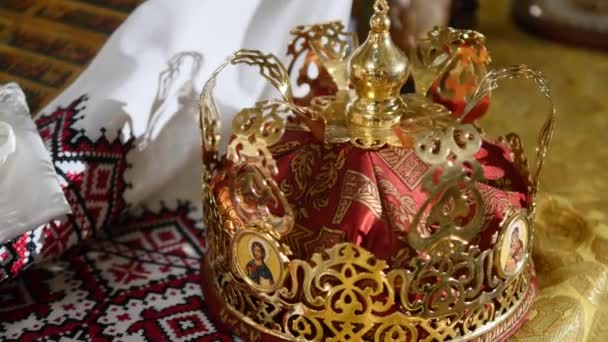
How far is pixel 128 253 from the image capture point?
3.28 ft

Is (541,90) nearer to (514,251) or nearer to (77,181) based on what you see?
(514,251)

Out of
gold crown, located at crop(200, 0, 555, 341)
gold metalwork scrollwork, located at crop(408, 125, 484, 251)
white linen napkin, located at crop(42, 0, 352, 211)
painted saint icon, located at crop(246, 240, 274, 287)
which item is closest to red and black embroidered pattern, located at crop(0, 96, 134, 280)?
white linen napkin, located at crop(42, 0, 352, 211)

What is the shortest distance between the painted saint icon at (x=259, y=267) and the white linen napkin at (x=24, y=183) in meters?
0.22

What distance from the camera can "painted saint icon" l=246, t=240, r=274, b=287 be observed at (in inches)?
29.2

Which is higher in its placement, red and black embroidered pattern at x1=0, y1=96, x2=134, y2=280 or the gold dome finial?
the gold dome finial

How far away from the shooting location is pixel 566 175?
1.18m

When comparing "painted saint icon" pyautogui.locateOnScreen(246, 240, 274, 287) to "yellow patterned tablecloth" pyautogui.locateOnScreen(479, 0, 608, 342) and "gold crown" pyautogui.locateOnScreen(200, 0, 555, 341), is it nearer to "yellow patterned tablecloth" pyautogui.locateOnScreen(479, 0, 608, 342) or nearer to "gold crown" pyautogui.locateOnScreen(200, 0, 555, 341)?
"gold crown" pyautogui.locateOnScreen(200, 0, 555, 341)

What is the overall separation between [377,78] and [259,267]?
222 mm

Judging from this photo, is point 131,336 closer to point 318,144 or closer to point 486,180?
point 318,144

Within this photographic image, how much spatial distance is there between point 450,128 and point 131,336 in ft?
1.34

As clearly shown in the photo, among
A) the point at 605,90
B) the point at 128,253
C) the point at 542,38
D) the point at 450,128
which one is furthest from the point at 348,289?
the point at 542,38

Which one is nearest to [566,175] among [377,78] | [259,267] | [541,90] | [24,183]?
[541,90]

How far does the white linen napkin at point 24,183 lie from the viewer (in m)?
0.82

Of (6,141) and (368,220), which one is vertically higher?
(6,141)
